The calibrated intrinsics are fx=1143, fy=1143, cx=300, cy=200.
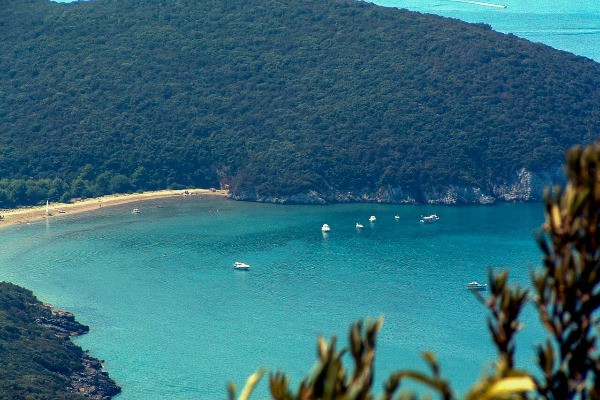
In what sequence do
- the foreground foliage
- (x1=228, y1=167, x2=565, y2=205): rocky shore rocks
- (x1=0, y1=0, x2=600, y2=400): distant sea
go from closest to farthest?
the foreground foliage, (x1=0, y1=0, x2=600, y2=400): distant sea, (x1=228, y1=167, x2=565, y2=205): rocky shore rocks

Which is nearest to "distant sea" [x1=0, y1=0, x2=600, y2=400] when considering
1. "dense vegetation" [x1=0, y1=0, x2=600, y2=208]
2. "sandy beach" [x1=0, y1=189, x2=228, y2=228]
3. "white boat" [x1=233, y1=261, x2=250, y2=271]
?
"white boat" [x1=233, y1=261, x2=250, y2=271]

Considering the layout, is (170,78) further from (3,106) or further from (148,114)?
(3,106)

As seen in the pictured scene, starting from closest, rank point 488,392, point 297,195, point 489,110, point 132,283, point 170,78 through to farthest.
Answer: point 488,392
point 132,283
point 297,195
point 489,110
point 170,78

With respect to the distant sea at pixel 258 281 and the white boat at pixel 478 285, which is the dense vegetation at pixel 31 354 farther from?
the white boat at pixel 478 285

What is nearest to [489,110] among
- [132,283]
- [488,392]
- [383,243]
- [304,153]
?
[304,153]

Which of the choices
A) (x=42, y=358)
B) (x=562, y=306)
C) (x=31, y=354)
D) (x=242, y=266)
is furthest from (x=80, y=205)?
(x=562, y=306)

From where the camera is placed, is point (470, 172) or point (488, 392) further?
point (470, 172)

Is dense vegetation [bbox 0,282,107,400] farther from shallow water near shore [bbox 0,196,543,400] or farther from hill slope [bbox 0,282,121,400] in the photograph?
shallow water near shore [bbox 0,196,543,400]
